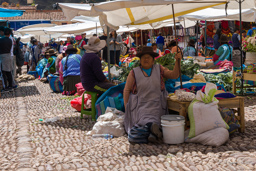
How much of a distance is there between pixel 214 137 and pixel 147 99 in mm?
1188

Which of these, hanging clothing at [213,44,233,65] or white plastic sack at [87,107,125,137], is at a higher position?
hanging clothing at [213,44,233,65]

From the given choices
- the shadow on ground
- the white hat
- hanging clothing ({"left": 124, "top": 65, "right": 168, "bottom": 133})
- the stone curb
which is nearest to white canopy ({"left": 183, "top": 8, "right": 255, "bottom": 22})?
the white hat

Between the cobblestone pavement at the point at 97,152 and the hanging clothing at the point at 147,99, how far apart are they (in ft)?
1.48

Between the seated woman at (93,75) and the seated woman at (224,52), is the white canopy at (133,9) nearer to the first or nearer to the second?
the seated woman at (93,75)

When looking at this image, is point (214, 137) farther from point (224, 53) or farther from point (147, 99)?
point (224, 53)

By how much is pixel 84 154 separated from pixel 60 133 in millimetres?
1505

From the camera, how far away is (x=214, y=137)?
4512 millimetres

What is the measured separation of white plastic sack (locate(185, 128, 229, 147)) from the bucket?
0.70 ft

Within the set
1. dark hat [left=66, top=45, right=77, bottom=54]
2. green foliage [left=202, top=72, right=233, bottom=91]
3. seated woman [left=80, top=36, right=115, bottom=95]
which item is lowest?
green foliage [left=202, top=72, right=233, bottom=91]

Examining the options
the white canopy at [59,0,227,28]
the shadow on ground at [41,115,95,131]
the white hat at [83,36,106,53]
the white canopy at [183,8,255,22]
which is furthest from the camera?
the white canopy at [183,8,255,22]

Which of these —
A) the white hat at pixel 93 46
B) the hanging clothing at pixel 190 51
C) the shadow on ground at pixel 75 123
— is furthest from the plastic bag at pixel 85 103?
the hanging clothing at pixel 190 51

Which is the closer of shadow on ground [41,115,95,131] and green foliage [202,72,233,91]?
shadow on ground [41,115,95,131]

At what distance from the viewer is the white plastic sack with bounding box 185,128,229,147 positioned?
4.50 m

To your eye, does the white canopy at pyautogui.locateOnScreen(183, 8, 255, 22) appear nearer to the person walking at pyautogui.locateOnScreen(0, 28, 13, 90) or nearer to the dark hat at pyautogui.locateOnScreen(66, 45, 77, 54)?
the dark hat at pyautogui.locateOnScreen(66, 45, 77, 54)
